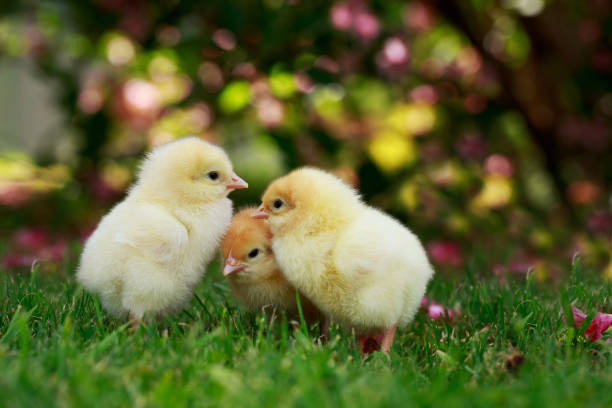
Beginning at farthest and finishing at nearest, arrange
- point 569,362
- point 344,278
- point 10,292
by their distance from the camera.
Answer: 1. point 10,292
2. point 344,278
3. point 569,362

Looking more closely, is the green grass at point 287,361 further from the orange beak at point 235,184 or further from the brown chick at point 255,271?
the orange beak at point 235,184

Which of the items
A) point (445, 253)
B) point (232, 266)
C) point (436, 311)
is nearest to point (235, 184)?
point (232, 266)

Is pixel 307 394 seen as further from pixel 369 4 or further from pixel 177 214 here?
pixel 369 4

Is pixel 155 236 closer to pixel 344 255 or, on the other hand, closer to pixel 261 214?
pixel 261 214

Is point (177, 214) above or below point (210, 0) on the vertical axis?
below

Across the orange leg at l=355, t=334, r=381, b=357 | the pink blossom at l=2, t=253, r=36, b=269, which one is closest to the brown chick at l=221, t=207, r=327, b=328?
the orange leg at l=355, t=334, r=381, b=357

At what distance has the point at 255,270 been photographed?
85.8 inches

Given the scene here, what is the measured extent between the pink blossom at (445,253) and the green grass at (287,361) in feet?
4.63

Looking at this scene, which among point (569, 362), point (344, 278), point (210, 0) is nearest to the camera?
point (569, 362)

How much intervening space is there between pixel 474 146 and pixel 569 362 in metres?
3.12

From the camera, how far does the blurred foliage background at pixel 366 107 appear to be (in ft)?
12.3

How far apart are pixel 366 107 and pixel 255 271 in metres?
3.50

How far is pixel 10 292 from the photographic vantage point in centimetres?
237

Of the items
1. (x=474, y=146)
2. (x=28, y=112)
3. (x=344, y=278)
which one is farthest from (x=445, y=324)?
(x=28, y=112)
